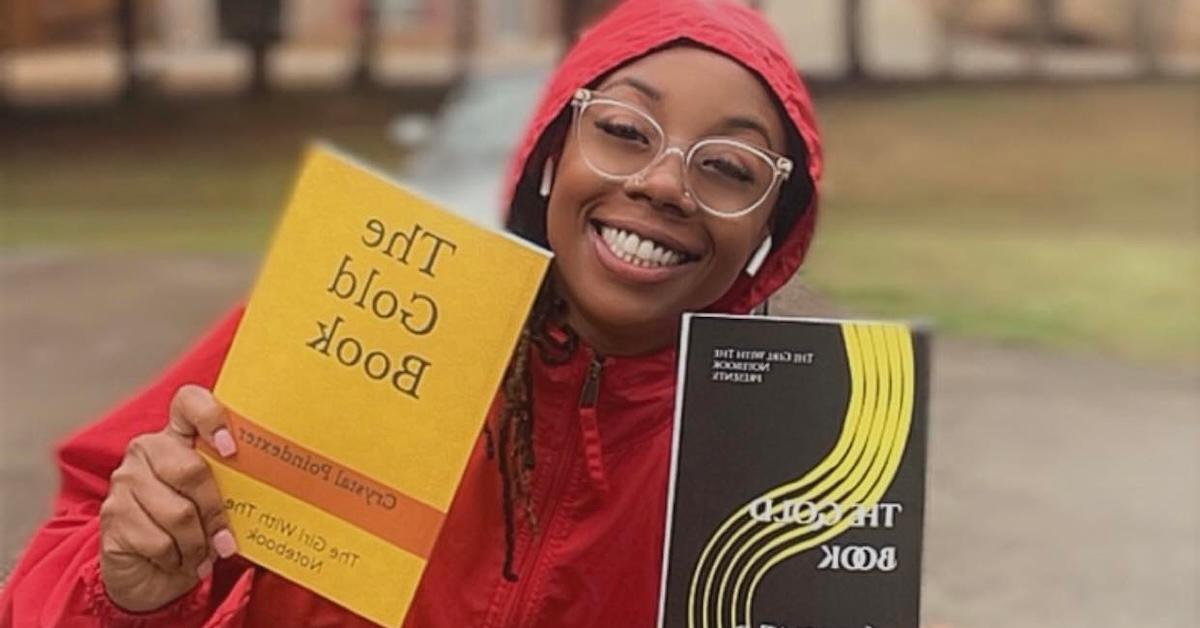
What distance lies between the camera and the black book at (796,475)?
2.42ft

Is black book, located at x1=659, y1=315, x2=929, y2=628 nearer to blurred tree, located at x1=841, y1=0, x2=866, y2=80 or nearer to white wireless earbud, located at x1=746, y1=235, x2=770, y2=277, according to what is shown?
white wireless earbud, located at x1=746, y1=235, x2=770, y2=277

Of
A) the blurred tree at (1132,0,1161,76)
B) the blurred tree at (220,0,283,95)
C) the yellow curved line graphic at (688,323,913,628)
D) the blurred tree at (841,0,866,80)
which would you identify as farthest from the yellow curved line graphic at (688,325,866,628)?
the blurred tree at (1132,0,1161,76)

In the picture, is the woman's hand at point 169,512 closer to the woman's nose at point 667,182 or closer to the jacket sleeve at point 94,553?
the jacket sleeve at point 94,553

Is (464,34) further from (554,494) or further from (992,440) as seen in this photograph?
(554,494)

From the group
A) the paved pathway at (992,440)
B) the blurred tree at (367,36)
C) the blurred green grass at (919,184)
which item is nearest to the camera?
A: the paved pathway at (992,440)

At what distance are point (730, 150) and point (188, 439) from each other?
31 cm

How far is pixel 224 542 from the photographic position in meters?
0.72

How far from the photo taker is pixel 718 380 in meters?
0.74

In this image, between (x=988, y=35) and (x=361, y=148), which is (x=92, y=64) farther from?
(x=988, y=35)

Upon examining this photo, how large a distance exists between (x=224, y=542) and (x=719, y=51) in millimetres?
358

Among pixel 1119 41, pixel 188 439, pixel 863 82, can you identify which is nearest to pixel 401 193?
pixel 188 439

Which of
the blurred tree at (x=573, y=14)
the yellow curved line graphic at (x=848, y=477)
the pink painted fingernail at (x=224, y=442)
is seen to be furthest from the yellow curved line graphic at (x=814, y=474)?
the blurred tree at (x=573, y=14)

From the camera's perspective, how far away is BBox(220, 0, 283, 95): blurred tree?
3771mm

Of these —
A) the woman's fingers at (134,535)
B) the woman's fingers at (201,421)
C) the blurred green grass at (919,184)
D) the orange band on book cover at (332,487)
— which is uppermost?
the blurred green grass at (919,184)
